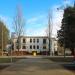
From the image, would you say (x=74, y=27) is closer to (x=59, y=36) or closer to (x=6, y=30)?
(x=59, y=36)

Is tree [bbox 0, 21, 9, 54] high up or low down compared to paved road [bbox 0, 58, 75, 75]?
up

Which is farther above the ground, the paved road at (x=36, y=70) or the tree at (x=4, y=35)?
the tree at (x=4, y=35)

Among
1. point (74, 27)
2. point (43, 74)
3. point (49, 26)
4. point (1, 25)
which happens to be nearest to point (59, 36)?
point (49, 26)

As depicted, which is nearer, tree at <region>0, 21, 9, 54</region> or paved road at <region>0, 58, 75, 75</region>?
paved road at <region>0, 58, 75, 75</region>

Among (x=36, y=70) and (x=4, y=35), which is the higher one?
(x=4, y=35)

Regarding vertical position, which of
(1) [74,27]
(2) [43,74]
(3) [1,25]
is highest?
(3) [1,25]

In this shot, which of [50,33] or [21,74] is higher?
[50,33]

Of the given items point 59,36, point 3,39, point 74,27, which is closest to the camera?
point 74,27

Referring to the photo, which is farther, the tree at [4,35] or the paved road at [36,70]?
the tree at [4,35]

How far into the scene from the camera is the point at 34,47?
149 m

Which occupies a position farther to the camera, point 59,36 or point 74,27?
point 59,36

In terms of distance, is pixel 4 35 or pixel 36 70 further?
pixel 4 35

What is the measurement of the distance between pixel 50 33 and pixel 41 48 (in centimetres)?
3927

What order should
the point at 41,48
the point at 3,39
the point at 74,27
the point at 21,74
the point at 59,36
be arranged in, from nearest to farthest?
the point at 21,74, the point at 74,27, the point at 59,36, the point at 3,39, the point at 41,48
